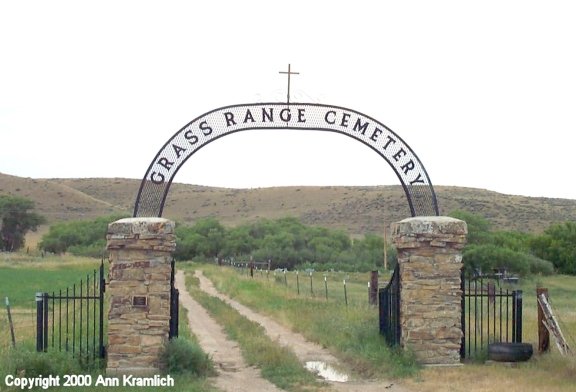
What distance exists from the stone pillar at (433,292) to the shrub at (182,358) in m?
3.38

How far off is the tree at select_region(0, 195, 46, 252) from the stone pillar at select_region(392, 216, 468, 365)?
62297mm

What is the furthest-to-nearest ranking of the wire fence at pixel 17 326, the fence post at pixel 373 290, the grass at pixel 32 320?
the fence post at pixel 373 290 < the wire fence at pixel 17 326 < the grass at pixel 32 320

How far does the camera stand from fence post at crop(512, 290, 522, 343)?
44.8 feet

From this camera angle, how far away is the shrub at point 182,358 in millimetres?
12281

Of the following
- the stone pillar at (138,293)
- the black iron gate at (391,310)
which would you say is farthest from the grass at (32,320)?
the black iron gate at (391,310)

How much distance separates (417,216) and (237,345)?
15.7 feet

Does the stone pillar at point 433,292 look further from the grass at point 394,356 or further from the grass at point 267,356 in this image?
the grass at point 267,356

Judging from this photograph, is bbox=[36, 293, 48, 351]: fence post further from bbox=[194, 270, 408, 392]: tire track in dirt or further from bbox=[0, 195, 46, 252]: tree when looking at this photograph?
bbox=[0, 195, 46, 252]: tree

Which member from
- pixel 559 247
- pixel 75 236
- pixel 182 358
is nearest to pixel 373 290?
pixel 182 358

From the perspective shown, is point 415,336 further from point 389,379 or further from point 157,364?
point 157,364

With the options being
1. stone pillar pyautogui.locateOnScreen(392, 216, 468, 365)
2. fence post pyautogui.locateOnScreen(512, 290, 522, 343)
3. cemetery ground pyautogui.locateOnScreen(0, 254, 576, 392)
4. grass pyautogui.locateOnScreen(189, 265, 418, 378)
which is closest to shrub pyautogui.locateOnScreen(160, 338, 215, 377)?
cemetery ground pyautogui.locateOnScreen(0, 254, 576, 392)

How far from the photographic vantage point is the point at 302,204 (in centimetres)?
9606

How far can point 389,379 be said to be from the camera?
12398mm

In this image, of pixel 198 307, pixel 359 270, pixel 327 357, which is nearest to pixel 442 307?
pixel 327 357
